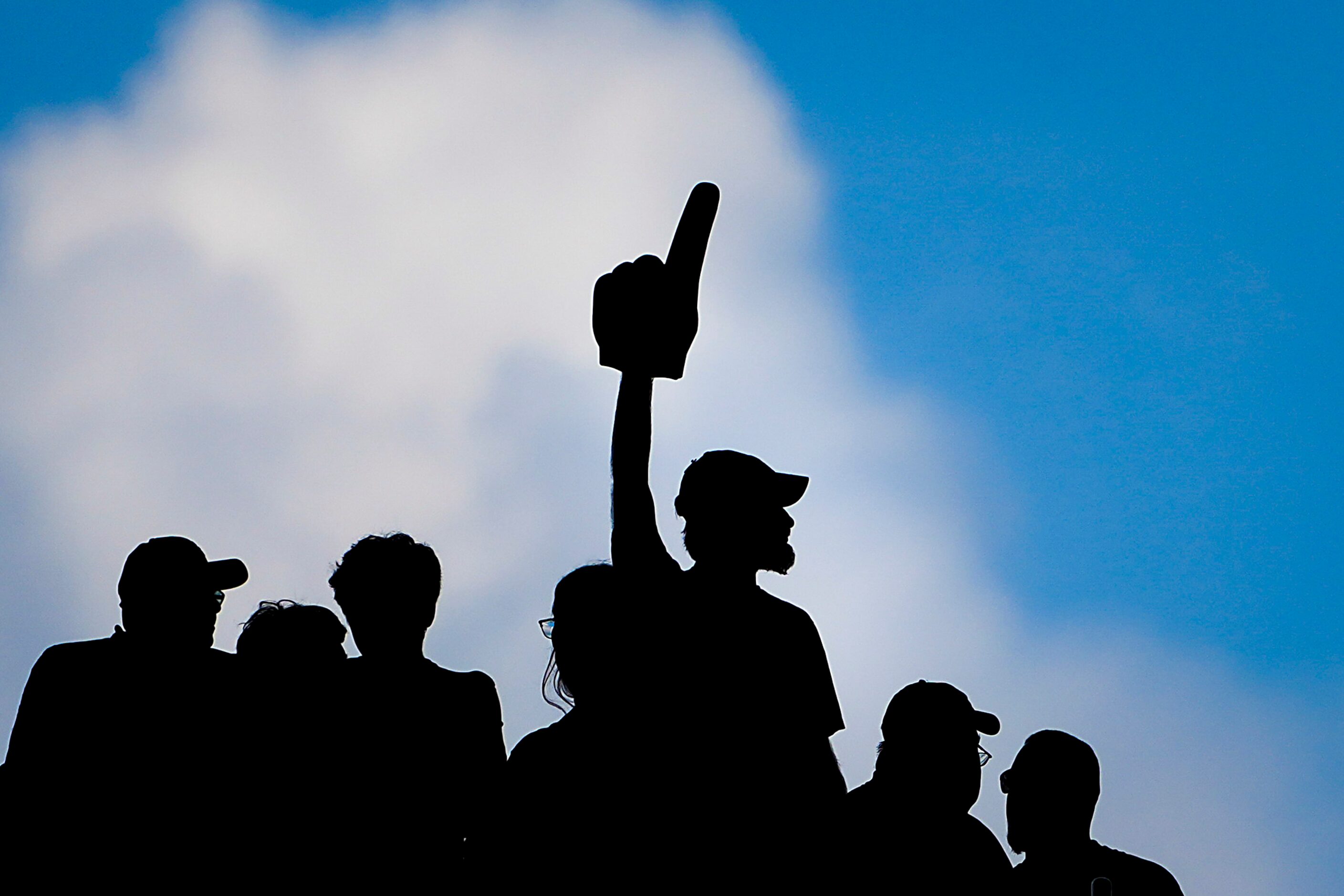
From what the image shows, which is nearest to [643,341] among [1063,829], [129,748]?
[129,748]

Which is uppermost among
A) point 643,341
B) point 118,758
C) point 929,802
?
point 643,341

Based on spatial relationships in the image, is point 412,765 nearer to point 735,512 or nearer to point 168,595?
point 168,595

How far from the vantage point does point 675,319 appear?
318 cm

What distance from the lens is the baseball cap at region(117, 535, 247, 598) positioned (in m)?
4.02

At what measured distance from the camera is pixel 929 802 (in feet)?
12.4

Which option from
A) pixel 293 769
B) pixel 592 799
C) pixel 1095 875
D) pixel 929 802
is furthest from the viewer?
pixel 1095 875

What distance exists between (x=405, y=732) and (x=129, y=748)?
77 cm

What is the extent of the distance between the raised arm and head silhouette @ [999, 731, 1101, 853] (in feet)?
5.20

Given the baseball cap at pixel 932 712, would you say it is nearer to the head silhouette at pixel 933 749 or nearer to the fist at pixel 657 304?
the head silhouette at pixel 933 749

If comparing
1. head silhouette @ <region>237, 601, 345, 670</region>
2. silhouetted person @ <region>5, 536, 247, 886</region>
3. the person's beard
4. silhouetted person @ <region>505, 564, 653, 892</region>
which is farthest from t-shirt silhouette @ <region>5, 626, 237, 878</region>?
the person's beard

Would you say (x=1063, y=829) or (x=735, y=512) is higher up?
(x=735, y=512)

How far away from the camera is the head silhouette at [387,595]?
3924 millimetres

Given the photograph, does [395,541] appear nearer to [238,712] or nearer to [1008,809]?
[238,712]

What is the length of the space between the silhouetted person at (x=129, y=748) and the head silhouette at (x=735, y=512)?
1496 mm
